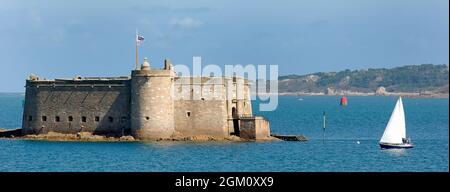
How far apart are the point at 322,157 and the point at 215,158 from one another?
19.5ft

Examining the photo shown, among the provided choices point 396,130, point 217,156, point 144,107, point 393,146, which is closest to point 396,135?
point 396,130

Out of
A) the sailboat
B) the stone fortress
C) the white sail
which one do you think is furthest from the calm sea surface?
the stone fortress

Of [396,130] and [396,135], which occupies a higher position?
[396,130]

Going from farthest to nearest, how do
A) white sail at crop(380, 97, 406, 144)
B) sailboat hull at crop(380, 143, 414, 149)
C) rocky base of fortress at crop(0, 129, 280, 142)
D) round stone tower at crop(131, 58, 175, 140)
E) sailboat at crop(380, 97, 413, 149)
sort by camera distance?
1. white sail at crop(380, 97, 406, 144)
2. sailboat at crop(380, 97, 413, 149)
3. sailboat hull at crop(380, 143, 414, 149)
4. rocky base of fortress at crop(0, 129, 280, 142)
5. round stone tower at crop(131, 58, 175, 140)

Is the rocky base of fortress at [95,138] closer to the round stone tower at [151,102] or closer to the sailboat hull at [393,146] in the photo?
the round stone tower at [151,102]

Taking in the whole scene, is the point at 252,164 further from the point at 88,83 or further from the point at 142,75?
the point at 88,83

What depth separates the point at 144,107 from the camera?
179 feet

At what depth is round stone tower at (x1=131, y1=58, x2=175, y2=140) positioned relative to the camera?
54.4 meters

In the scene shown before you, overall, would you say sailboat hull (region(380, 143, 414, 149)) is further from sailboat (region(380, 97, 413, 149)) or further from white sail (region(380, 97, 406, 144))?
white sail (region(380, 97, 406, 144))

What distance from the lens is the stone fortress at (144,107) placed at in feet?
179

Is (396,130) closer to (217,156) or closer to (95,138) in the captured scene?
(217,156)

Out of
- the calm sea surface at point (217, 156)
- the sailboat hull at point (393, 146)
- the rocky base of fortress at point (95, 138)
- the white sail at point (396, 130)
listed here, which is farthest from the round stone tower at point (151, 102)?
the white sail at point (396, 130)

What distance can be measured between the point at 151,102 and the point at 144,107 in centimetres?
48

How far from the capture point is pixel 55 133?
57844mm
